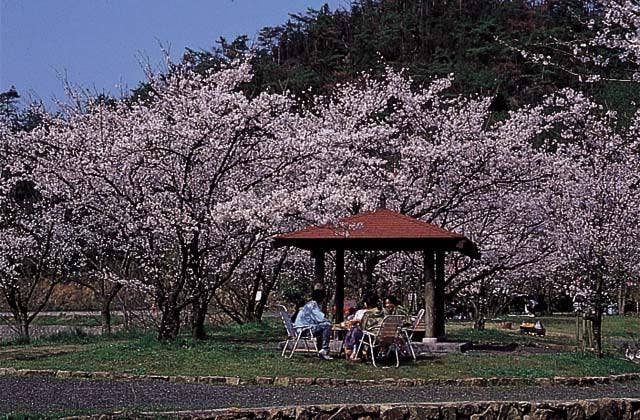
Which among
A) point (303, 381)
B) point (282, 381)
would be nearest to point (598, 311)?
point (303, 381)

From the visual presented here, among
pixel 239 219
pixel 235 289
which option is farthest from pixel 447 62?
pixel 239 219

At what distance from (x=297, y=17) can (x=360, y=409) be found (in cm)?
5561

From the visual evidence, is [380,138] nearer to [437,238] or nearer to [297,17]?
[437,238]

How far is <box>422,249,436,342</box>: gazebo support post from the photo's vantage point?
14.7 m

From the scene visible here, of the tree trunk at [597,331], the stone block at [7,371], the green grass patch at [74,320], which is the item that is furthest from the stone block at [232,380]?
the green grass patch at [74,320]

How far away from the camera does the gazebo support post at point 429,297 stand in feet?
48.3

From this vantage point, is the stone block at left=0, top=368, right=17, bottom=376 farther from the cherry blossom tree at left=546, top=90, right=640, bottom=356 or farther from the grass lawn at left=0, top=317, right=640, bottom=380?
the cherry blossom tree at left=546, top=90, right=640, bottom=356

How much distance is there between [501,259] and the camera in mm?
19516

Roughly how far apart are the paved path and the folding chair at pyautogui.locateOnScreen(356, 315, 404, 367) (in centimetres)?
160

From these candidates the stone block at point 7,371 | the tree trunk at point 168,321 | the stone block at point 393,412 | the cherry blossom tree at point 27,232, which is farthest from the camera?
the cherry blossom tree at point 27,232

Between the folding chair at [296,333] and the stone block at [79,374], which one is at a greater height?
the folding chair at [296,333]

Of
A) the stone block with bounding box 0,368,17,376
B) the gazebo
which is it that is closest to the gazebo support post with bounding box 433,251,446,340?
the gazebo

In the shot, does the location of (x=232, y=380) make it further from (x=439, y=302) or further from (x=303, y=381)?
(x=439, y=302)

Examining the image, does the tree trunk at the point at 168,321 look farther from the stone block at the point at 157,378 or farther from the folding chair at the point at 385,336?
the stone block at the point at 157,378
